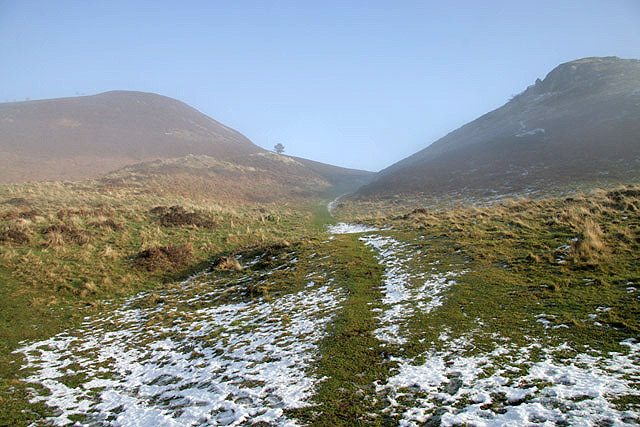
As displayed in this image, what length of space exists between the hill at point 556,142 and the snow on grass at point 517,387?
34.0 metres

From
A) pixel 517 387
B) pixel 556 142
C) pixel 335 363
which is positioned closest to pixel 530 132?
pixel 556 142

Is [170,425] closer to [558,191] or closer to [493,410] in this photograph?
[493,410]

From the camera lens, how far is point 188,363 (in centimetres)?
768

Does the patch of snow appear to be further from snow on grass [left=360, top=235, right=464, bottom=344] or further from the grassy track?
the grassy track

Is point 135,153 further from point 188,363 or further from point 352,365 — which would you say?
point 352,365

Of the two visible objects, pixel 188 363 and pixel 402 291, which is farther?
pixel 402 291

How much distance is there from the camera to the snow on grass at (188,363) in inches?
226

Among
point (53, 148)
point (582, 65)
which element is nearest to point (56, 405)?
point (53, 148)

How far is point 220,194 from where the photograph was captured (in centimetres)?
4584

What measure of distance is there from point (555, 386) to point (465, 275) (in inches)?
235

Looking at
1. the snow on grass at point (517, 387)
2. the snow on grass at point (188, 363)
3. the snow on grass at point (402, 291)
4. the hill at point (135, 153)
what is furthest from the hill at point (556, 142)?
the snow on grass at point (188, 363)

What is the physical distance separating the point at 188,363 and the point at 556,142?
63.3 m

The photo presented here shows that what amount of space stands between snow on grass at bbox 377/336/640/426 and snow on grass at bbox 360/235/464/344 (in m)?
1.49

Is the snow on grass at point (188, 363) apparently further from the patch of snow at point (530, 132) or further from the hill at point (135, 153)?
the patch of snow at point (530, 132)
